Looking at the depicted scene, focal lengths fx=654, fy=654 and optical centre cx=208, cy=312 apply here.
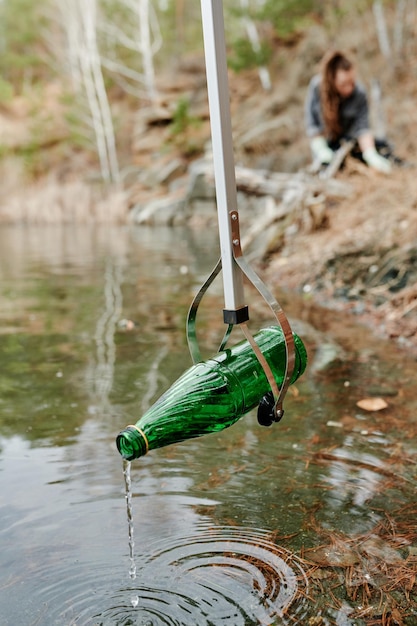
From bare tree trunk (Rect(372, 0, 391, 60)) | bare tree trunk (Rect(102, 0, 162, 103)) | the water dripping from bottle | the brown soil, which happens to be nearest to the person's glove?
the brown soil

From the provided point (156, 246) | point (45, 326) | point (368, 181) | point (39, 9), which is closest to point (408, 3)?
point (156, 246)

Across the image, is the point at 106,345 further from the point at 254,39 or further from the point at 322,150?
the point at 254,39

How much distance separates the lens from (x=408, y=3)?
16250 mm

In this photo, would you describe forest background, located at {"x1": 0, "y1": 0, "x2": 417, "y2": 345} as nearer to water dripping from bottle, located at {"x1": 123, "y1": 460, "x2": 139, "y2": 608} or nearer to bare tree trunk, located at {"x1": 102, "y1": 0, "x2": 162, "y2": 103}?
bare tree trunk, located at {"x1": 102, "y1": 0, "x2": 162, "y2": 103}

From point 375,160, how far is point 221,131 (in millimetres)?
5974

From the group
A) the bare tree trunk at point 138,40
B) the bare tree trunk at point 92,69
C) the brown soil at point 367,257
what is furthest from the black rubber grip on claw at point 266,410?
the bare tree trunk at point 138,40

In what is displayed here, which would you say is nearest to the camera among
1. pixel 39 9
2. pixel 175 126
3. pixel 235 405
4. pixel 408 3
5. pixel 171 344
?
pixel 235 405

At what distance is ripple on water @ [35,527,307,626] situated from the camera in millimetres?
1653

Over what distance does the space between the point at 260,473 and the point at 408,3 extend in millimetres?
16781

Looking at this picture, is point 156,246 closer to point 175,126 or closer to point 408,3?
point 408,3

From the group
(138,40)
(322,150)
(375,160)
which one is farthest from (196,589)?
(138,40)

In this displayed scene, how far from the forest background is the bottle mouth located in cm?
303

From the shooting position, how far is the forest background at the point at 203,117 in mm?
5828

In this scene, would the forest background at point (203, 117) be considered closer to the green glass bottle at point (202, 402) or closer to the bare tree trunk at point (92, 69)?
the bare tree trunk at point (92, 69)
